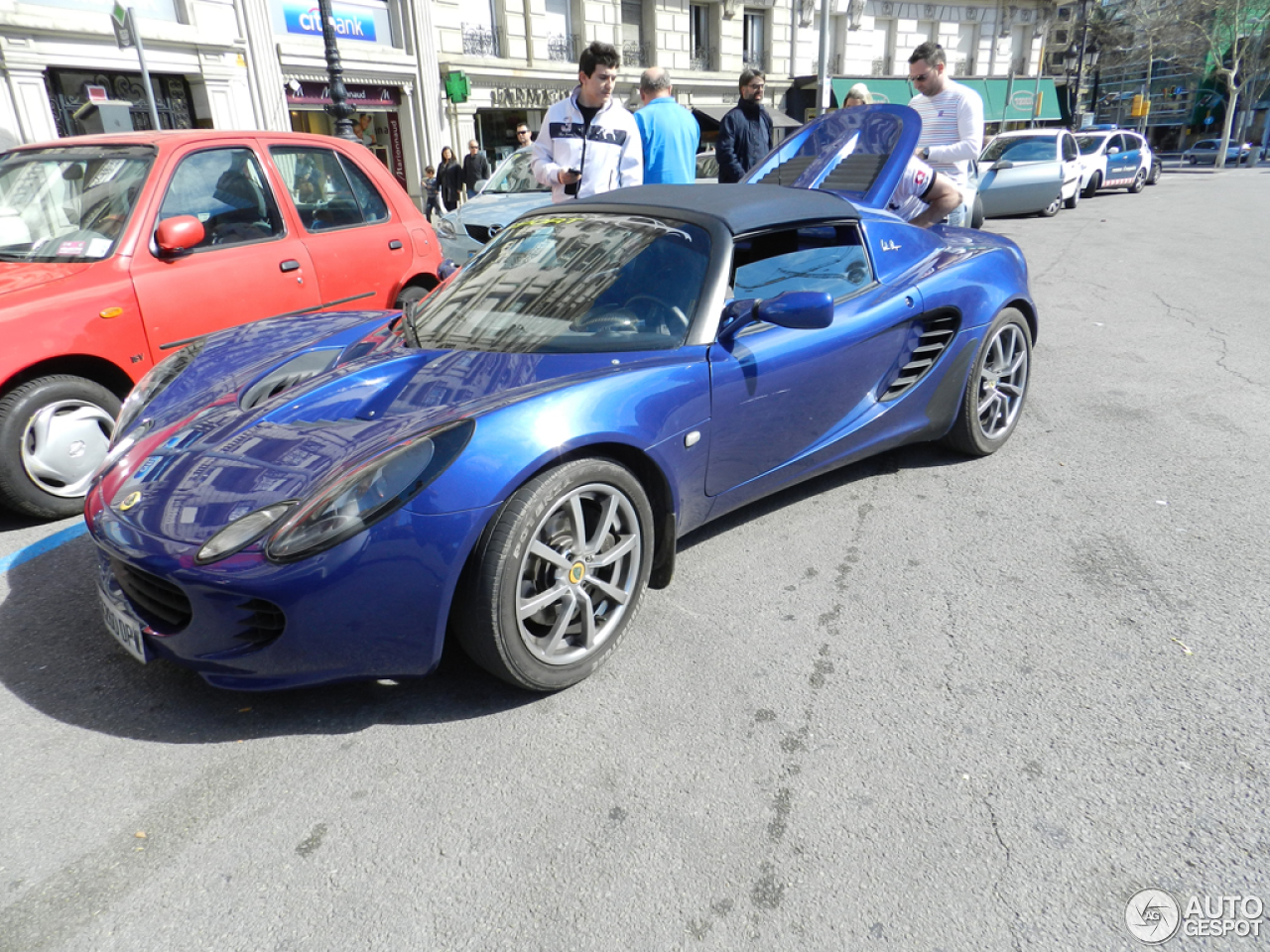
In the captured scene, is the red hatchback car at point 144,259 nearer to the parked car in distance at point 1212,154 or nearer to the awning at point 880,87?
the awning at point 880,87

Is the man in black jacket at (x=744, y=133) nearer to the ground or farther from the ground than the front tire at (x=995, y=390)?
farther from the ground

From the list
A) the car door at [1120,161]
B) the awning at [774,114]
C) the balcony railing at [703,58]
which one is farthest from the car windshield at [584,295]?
the balcony railing at [703,58]

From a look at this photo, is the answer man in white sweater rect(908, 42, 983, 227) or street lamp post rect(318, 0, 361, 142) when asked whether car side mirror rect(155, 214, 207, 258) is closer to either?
man in white sweater rect(908, 42, 983, 227)

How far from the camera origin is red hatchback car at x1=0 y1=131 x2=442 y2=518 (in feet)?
11.8

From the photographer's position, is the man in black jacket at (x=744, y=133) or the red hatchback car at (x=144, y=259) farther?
the man in black jacket at (x=744, y=133)

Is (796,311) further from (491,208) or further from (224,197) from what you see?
(491,208)

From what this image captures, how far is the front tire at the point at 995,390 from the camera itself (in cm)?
389

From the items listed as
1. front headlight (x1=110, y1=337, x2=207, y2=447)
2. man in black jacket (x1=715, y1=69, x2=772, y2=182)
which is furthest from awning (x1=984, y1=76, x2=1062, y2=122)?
front headlight (x1=110, y1=337, x2=207, y2=447)

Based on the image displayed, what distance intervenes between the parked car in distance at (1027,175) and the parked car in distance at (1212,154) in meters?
36.6

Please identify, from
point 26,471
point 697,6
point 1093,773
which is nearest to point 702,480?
point 1093,773

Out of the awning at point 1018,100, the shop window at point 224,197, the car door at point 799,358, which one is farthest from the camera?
the awning at point 1018,100

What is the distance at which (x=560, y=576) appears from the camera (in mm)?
2371

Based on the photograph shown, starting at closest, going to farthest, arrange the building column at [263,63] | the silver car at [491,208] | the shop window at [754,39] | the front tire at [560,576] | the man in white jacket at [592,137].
Answer: the front tire at [560,576], the man in white jacket at [592,137], the silver car at [491,208], the building column at [263,63], the shop window at [754,39]

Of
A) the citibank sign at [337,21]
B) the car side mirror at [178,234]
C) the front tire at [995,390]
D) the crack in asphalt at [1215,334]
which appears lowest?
the crack in asphalt at [1215,334]
